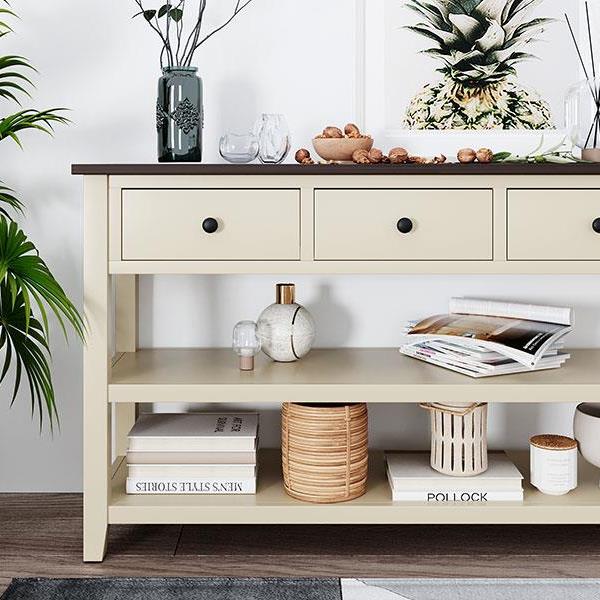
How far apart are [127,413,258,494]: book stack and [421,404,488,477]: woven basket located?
0.41 metres

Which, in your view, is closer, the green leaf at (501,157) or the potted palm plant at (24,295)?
the potted palm plant at (24,295)

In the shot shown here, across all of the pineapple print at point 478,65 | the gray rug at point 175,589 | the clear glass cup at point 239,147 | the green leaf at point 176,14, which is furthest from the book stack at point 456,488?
the green leaf at point 176,14

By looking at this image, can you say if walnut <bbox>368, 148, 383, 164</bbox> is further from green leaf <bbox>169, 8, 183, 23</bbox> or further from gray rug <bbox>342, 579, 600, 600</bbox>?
gray rug <bbox>342, 579, 600, 600</bbox>

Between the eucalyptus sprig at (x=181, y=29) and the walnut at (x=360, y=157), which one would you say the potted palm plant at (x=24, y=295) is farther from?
the walnut at (x=360, y=157)

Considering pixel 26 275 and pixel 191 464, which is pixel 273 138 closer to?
pixel 26 275

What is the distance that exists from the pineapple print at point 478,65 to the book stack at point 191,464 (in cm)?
93

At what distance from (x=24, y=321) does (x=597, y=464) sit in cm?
129

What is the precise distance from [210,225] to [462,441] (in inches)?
28.4

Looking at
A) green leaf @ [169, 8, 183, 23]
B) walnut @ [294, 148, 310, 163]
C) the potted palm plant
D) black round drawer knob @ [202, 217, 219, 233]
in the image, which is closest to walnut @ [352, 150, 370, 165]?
walnut @ [294, 148, 310, 163]

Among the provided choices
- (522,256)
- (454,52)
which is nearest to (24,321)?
(522,256)

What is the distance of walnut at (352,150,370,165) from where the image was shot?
1798mm

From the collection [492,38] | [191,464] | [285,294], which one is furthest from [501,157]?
[191,464]

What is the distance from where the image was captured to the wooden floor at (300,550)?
1.74m

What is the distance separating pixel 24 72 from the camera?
7.03 feet
